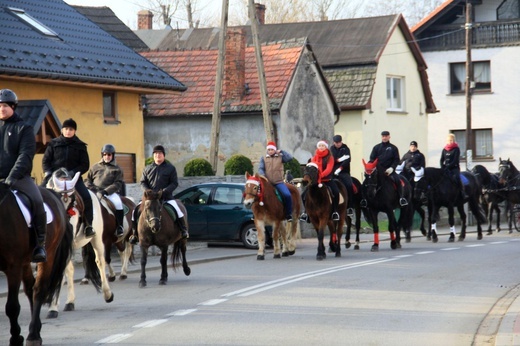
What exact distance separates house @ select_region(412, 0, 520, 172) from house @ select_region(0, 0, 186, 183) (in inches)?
1079

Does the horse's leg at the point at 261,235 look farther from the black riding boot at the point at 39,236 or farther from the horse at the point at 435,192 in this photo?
the black riding boot at the point at 39,236

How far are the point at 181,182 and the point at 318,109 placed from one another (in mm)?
13909

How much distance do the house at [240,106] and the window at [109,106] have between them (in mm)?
8184

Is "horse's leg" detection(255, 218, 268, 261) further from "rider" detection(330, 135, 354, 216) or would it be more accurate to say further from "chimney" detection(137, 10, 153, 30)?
"chimney" detection(137, 10, 153, 30)

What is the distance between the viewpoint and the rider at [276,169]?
22.0 meters

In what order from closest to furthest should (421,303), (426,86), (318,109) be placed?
(421,303) < (318,109) < (426,86)

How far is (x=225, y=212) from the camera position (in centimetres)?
2648

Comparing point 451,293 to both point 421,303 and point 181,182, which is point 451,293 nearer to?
point 421,303

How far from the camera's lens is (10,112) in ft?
36.7

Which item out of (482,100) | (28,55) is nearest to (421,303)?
(28,55)

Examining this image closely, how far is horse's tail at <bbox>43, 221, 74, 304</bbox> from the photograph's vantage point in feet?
37.8

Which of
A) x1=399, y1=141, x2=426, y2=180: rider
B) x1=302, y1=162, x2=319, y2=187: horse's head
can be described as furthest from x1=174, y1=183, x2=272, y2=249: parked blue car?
x1=302, y1=162, x2=319, y2=187: horse's head

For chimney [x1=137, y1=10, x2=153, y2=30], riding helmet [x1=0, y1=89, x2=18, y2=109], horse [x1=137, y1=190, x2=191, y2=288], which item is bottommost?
horse [x1=137, y1=190, x2=191, y2=288]

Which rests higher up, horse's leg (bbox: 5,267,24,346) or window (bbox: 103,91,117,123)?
window (bbox: 103,91,117,123)
